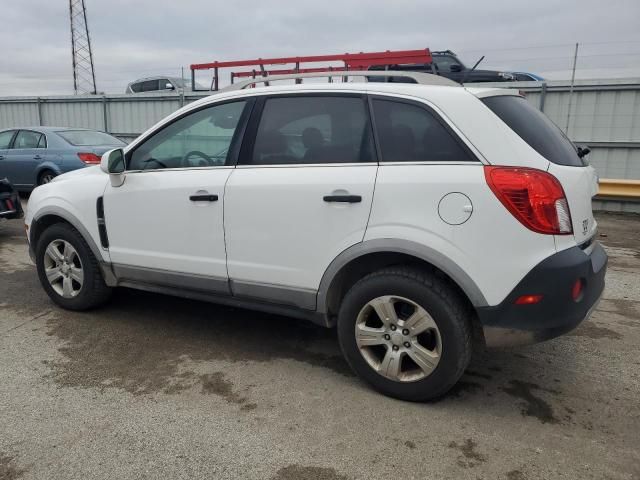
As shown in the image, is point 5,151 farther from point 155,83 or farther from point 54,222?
point 155,83

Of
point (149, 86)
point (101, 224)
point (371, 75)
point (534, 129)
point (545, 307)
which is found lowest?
point (545, 307)

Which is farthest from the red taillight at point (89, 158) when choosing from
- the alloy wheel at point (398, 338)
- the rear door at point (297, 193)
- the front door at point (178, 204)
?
the alloy wheel at point (398, 338)

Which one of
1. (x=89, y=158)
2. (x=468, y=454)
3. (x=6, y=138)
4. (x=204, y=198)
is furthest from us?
(x=6, y=138)

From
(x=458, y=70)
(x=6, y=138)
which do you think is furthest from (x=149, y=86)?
(x=458, y=70)

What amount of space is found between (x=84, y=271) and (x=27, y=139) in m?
7.77

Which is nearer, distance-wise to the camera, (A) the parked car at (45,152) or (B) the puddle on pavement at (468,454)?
(B) the puddle on pavement at (468,454)

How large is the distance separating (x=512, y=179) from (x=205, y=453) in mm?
2004

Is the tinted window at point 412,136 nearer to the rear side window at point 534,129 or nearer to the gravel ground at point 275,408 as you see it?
the rear side window at point 534,129

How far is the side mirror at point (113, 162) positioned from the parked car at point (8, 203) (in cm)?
423

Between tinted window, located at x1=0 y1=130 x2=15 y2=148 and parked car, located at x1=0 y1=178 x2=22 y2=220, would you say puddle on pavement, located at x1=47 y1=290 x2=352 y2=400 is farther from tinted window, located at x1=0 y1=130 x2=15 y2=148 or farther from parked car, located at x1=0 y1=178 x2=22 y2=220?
tinted window, located at x1=0 y1=130 x2=15 y2=148

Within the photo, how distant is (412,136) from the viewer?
9.98ft

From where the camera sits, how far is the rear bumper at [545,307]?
270 cm

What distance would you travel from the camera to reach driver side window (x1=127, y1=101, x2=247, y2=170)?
368cm

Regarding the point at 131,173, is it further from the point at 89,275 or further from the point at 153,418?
the point at 153,418
